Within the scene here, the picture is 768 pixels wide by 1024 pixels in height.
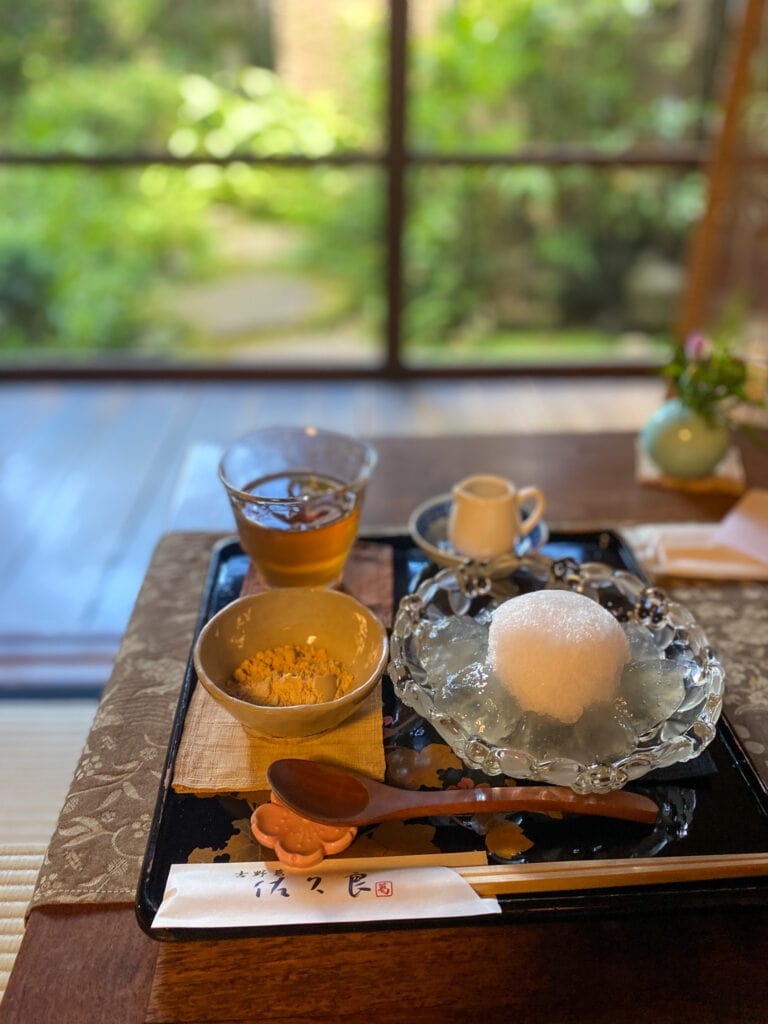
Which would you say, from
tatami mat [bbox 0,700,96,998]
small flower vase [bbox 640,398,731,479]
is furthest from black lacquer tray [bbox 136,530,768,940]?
small flower vase [bbox 640,398,731,479]

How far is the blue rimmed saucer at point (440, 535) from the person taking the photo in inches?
41.5

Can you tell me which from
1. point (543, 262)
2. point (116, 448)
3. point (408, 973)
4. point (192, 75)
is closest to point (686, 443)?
point (408, 973)

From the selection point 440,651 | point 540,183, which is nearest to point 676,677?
point 440,651

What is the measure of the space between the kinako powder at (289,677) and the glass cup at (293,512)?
0.13 meters

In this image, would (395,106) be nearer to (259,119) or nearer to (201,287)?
(259,119)

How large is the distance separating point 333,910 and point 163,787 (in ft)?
0.59

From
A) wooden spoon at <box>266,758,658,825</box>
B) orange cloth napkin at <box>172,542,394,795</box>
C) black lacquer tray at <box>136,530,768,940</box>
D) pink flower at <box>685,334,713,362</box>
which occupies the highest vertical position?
pink flower at <box>685,334,713,362</box>

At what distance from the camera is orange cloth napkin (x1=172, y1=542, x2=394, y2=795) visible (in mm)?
729

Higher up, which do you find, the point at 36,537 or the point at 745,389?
the point at 745,389

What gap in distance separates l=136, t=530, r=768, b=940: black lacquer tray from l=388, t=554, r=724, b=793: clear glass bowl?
28mm

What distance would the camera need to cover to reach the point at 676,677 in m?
0.81

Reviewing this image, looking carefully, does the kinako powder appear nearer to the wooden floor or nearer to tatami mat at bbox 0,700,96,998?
tatami mat at bbox 0,700,96,998

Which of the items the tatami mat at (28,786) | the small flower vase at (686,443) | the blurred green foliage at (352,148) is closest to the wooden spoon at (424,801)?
the tatami mat at (28,786)

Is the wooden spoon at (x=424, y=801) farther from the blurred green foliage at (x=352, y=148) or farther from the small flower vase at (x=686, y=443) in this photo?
the blurred green foliage at (x=352, y=148)
